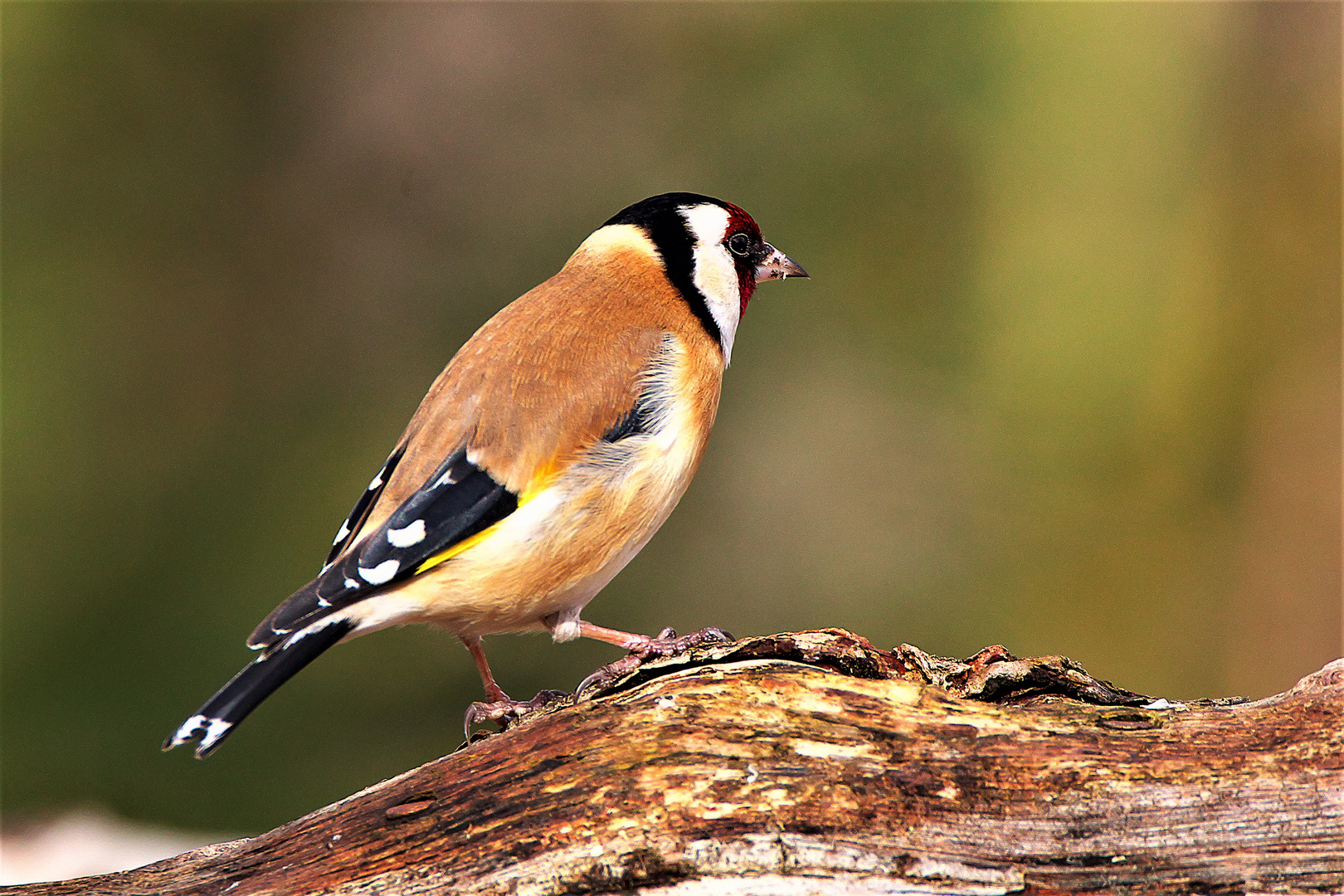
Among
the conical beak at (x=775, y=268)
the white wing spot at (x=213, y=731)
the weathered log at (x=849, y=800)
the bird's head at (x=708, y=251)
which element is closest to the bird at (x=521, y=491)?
the white wing spot at (x=213, y=731)

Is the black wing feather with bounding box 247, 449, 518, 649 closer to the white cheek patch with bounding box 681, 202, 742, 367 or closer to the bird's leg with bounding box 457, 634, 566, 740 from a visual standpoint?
the bird's leg with bounding box 457, 634, 566, 740

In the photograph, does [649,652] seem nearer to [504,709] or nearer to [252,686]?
[504,709]

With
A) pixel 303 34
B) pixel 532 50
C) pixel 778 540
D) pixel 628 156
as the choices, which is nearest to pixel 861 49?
pixel 628 156

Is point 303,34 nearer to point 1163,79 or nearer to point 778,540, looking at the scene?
point 778,540

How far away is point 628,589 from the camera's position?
7234 mm

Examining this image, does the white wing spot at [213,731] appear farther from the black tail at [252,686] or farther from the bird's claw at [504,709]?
the bird's claw at [504,709]

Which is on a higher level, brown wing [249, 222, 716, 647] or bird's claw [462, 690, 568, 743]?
brown wing [249, 222, 716, 647]

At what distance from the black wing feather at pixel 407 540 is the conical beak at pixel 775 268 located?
62.6 inches

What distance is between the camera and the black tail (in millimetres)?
2637

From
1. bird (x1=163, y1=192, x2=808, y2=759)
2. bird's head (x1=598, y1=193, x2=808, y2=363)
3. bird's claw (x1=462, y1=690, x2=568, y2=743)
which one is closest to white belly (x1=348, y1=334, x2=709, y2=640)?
bird (x1=163, y1=192, x2=808, y2=759)

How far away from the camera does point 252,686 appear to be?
273 cm

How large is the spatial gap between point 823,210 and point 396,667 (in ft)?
14.1

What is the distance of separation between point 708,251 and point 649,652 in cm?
169

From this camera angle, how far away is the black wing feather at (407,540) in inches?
113
